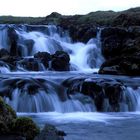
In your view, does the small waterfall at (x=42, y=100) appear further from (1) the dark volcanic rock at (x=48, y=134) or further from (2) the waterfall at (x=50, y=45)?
(2) the waterfall at (x=50, y=45)

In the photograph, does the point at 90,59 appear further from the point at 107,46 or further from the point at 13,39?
the point at 13,39

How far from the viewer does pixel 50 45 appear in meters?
55.8

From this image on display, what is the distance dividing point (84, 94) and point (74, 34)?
3165 cm

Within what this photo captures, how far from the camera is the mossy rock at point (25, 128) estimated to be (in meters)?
17.2

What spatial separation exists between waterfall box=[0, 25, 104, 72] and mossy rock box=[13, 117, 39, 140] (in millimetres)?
30894

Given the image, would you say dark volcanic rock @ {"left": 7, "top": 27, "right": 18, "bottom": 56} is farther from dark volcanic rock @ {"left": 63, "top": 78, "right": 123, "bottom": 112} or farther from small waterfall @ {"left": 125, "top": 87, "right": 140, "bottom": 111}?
small waterfall @ {"left": 125, "top": 87, "right": 140, "bottom": 111}

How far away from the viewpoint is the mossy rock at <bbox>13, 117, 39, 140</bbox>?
56.5ft

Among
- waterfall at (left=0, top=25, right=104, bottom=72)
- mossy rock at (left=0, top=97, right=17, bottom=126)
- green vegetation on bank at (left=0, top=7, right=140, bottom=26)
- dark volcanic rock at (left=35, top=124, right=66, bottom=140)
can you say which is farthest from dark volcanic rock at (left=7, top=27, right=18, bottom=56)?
dark volcanic rock at (left=35, top=124, right=66, bottom=140)

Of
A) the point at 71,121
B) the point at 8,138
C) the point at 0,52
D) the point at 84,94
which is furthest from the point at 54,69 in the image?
the point at 8,138

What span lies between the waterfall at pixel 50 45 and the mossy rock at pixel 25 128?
101ft

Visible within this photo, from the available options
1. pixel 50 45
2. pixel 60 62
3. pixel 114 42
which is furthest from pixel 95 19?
pixel 60 62

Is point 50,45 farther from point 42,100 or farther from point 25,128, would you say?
point 25,128

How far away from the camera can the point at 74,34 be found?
61062 mm

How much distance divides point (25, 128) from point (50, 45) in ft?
127
